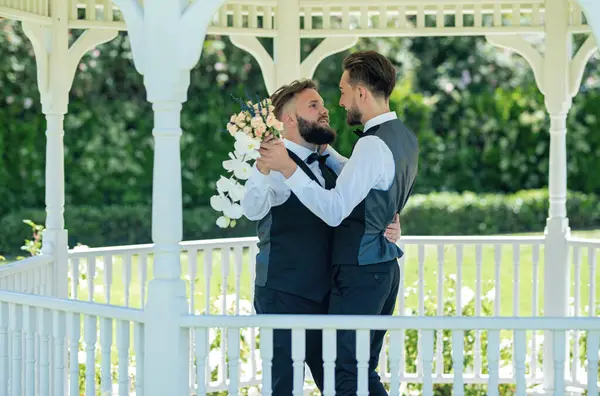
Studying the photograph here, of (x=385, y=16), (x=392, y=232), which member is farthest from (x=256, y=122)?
(x=385, y=16)

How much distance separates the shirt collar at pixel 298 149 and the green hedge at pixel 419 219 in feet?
36.4

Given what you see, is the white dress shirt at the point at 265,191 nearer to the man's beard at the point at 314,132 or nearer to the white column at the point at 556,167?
the man's beard at the point at 314,132

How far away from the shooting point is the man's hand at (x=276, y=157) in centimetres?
465

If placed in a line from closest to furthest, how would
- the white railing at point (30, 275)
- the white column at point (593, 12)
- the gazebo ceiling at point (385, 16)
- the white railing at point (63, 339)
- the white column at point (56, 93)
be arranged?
the white column at point (593, 12) → the white railing at point (63, 339) → the white railing at point (30, 275) → the white column at point (56, 93) → the gazebo ceiling at point (385, 16)

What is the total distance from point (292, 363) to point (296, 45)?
8.99ft

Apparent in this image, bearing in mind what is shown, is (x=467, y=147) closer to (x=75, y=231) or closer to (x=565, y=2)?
(x=75, y=231)

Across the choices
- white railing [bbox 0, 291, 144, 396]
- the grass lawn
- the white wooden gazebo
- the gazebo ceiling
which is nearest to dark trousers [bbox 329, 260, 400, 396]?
the white wooden gazebo

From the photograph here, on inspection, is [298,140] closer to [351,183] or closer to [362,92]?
[362,92]

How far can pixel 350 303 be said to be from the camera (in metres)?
4.87

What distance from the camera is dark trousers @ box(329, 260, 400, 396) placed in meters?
4.86

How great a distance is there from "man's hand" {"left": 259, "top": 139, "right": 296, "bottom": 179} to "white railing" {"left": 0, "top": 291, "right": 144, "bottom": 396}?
2.72ft

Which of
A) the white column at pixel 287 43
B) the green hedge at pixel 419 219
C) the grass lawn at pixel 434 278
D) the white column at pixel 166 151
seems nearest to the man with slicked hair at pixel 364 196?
the white column at pixel 166 151

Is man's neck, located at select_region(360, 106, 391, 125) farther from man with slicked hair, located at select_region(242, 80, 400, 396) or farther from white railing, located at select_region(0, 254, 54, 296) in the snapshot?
white railing, located at select_region(0, 254, 54, 296)

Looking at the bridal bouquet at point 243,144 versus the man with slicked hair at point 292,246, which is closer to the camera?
the bridal bouquet at point 243,144
